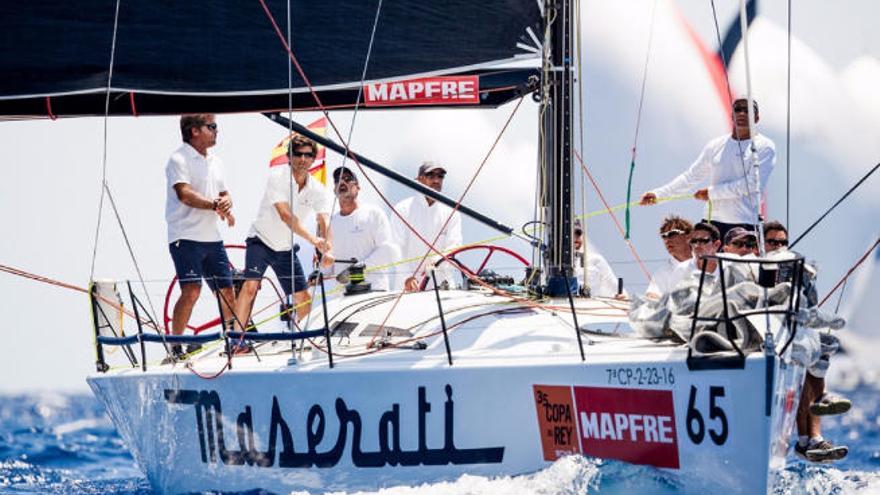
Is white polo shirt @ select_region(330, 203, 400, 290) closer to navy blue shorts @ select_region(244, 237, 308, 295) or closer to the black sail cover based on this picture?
navy blue shorts @ select_region(244, 237, 308, 295)

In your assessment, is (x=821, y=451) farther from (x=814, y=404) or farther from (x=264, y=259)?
(x=264, y=259)

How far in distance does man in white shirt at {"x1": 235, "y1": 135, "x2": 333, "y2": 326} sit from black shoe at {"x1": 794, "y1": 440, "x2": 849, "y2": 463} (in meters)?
3.06

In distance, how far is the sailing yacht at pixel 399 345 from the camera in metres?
7.43

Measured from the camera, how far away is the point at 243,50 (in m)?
9.44

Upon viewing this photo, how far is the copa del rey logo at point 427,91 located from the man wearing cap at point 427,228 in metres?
1.07

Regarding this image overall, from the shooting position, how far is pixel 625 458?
296 inches

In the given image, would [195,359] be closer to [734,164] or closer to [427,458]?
[427,458]

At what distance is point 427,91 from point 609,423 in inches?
108

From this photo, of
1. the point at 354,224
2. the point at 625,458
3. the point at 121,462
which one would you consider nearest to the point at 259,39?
the point at 354,224

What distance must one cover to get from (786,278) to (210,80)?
3490mm

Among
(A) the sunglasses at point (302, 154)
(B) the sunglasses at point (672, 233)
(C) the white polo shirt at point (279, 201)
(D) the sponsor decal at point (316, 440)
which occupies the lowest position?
(D) the sponsor decal at point (316, 440)

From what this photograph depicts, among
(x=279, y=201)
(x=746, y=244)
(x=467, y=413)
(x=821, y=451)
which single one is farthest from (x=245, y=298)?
(x=821, y=451)

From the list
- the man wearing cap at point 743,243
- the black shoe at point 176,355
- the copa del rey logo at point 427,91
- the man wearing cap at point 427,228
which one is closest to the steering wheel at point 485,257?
the man wearing cap at point 427,228

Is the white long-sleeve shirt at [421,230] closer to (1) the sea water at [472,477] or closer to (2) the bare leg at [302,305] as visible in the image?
(2) the bare leg at [302,305]
